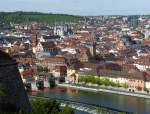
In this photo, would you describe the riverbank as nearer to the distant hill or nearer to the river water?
the river water

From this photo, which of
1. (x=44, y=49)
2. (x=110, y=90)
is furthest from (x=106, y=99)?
(x=44, y=49)

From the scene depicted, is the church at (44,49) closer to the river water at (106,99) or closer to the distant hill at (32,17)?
the river water at (106,99)

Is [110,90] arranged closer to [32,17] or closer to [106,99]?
[106,99]

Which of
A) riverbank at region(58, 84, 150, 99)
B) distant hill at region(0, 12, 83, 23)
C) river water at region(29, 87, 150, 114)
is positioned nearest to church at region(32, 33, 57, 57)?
riverbank at region(58, 84, 150, 99)

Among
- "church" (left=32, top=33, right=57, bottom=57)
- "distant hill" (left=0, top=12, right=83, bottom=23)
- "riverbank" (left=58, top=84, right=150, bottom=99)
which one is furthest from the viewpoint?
"distant hill" (left=0, top=12, right=83, bottom=23)

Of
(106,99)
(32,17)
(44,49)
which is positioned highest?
(106,99)

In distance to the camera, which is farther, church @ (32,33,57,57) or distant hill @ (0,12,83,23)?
distant hill @ (0,12,83,23)

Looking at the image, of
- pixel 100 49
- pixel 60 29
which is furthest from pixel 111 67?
pixel 60 29
